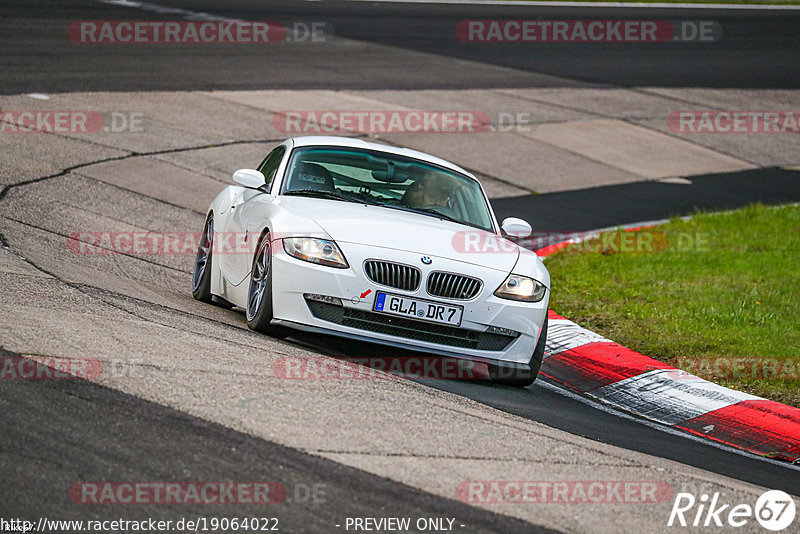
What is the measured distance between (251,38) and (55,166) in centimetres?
1218

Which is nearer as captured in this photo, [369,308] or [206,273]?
[369,308]

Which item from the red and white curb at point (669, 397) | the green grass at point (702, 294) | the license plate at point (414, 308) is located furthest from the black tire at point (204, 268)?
the green grass at point (702, 294)

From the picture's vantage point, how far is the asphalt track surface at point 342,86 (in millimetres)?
4746

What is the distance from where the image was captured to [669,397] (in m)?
7.89

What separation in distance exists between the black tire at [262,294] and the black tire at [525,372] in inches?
58.1

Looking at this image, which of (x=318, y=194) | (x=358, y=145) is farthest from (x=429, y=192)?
(x=318, y=194)

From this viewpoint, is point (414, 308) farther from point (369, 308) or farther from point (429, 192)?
point (429, 192)

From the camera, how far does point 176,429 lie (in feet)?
16.8

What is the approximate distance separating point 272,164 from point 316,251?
7.18ft

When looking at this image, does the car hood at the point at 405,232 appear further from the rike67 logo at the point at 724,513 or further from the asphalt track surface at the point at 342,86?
the rike67 logo at the point at 724,513

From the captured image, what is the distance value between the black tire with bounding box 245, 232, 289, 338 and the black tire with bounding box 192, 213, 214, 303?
3.91 ft

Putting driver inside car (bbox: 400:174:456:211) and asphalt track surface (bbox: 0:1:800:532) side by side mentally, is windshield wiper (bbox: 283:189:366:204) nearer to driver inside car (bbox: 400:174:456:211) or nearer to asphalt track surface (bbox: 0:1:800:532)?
driver inside car (bbox: 400:174:456:211)

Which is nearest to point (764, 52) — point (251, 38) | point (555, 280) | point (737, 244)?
point (251, 38)

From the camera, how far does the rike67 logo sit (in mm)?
5066
